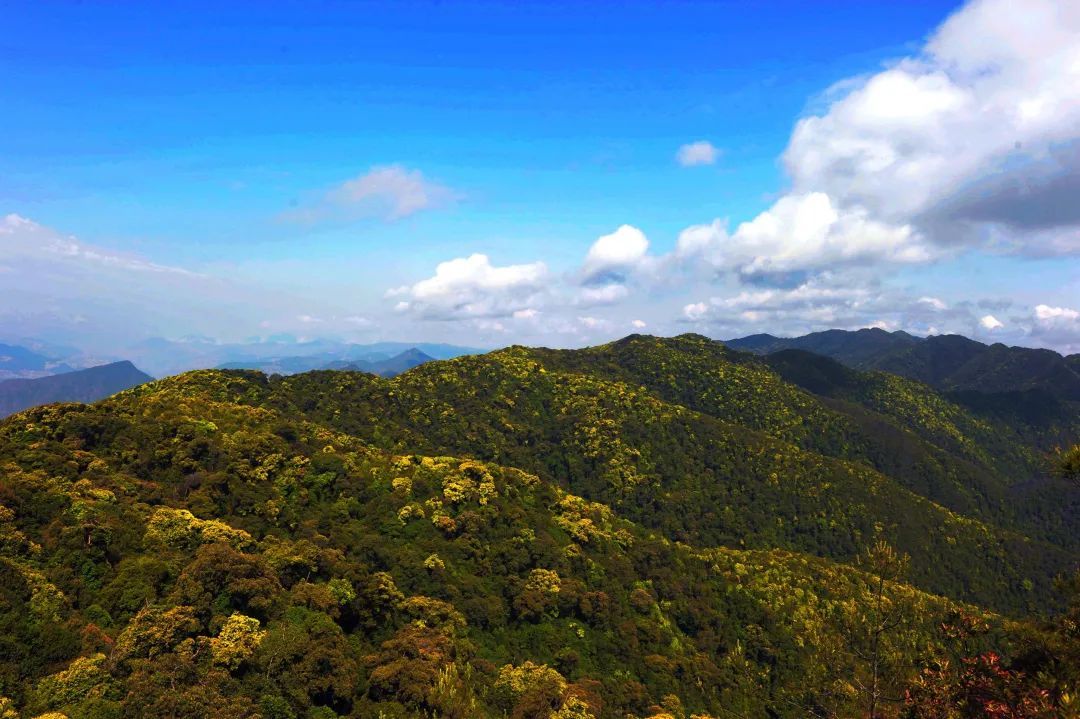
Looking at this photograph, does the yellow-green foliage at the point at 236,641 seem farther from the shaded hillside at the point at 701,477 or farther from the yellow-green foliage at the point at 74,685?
the shaded hillside at the point at 701,477

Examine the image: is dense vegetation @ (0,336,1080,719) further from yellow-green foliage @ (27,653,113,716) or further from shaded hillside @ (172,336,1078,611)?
shaded hillside @ (172,336,1078,611)

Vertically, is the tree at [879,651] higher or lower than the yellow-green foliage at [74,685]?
higher

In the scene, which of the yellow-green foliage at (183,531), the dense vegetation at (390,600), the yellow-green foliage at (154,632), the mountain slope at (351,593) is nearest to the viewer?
the dense vegetation at (390,600)

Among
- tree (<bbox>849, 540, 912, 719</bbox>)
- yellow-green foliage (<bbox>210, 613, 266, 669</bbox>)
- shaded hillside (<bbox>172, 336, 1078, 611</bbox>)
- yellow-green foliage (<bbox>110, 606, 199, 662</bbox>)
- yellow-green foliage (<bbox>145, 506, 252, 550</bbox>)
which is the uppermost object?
tree (<bbox>849, 540, 912, 719</bbox>)

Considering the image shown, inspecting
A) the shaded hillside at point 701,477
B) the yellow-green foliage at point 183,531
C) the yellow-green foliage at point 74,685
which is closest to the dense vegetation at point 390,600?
the yellow-green foliage at point 74,685

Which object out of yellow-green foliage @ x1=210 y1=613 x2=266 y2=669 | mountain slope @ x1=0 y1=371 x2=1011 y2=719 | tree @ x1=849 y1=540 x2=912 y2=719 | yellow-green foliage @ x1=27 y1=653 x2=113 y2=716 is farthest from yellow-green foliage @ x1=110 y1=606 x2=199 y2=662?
tree @ x1=849 y1=540 x2=912 y2=719

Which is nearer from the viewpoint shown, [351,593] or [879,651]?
[879,651]

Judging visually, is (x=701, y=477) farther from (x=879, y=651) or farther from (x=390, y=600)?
(x=879, y=651)

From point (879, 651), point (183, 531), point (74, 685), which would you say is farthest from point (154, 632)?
point (879, 651)

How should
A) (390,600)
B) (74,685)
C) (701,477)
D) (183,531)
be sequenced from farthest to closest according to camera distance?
1. (701,477)
2. (390,600)
3. (183,531)
4. (74,685)

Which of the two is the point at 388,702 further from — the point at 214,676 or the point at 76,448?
the point at 76,448

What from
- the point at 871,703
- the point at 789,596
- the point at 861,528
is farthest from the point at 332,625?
the point at 861,528
